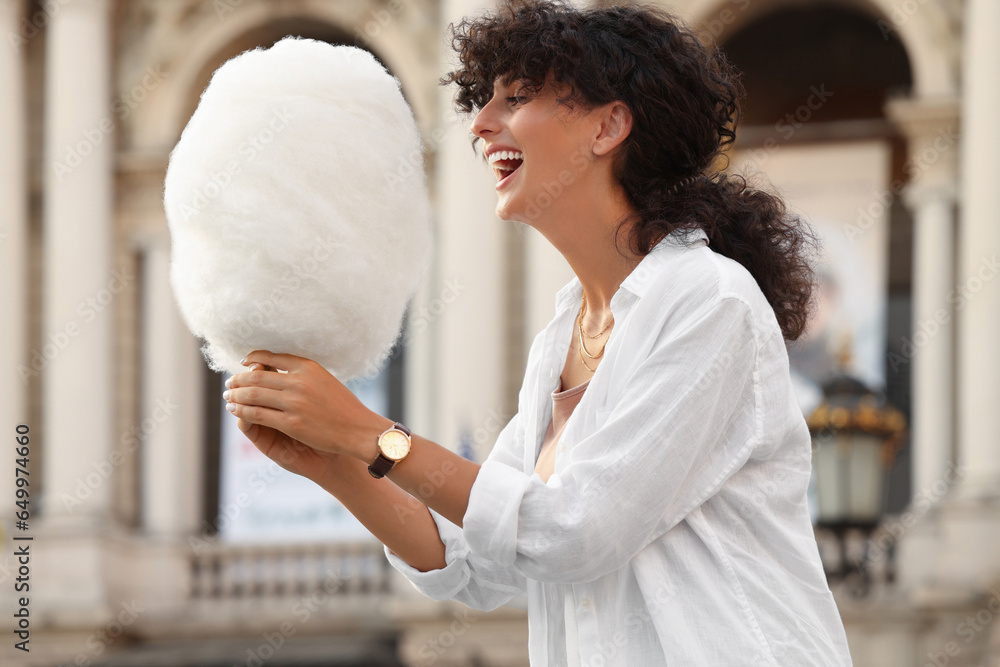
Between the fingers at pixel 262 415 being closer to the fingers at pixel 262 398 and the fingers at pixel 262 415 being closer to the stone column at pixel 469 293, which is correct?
the fingers at pixel 262 398

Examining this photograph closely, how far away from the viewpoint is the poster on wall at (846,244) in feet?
45.4

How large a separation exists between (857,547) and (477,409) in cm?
380

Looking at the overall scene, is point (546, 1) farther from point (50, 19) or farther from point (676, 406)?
point (50, 19)

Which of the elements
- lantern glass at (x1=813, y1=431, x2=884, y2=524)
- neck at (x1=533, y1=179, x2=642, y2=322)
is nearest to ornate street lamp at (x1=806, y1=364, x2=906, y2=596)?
lantern glass at (x1=813, y1=431, x2=884, y2=524)

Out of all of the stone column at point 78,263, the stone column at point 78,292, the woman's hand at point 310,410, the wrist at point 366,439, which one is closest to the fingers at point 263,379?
the woman's hand at point 310,410

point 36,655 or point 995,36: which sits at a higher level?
point 995,36

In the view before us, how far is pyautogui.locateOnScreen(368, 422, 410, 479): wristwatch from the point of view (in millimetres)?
1907

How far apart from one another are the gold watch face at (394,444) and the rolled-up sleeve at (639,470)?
12cm

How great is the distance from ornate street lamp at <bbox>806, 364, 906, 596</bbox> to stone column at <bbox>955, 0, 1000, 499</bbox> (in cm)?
359

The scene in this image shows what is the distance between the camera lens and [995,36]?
12617 millimetres

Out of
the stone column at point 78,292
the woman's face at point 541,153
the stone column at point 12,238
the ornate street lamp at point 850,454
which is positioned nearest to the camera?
the woman's face at point 541,153

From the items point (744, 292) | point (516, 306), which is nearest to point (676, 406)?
point (744, 292)

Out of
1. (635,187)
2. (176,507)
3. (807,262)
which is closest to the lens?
(635,187)

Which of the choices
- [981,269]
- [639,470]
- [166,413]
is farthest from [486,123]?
[166,413]
